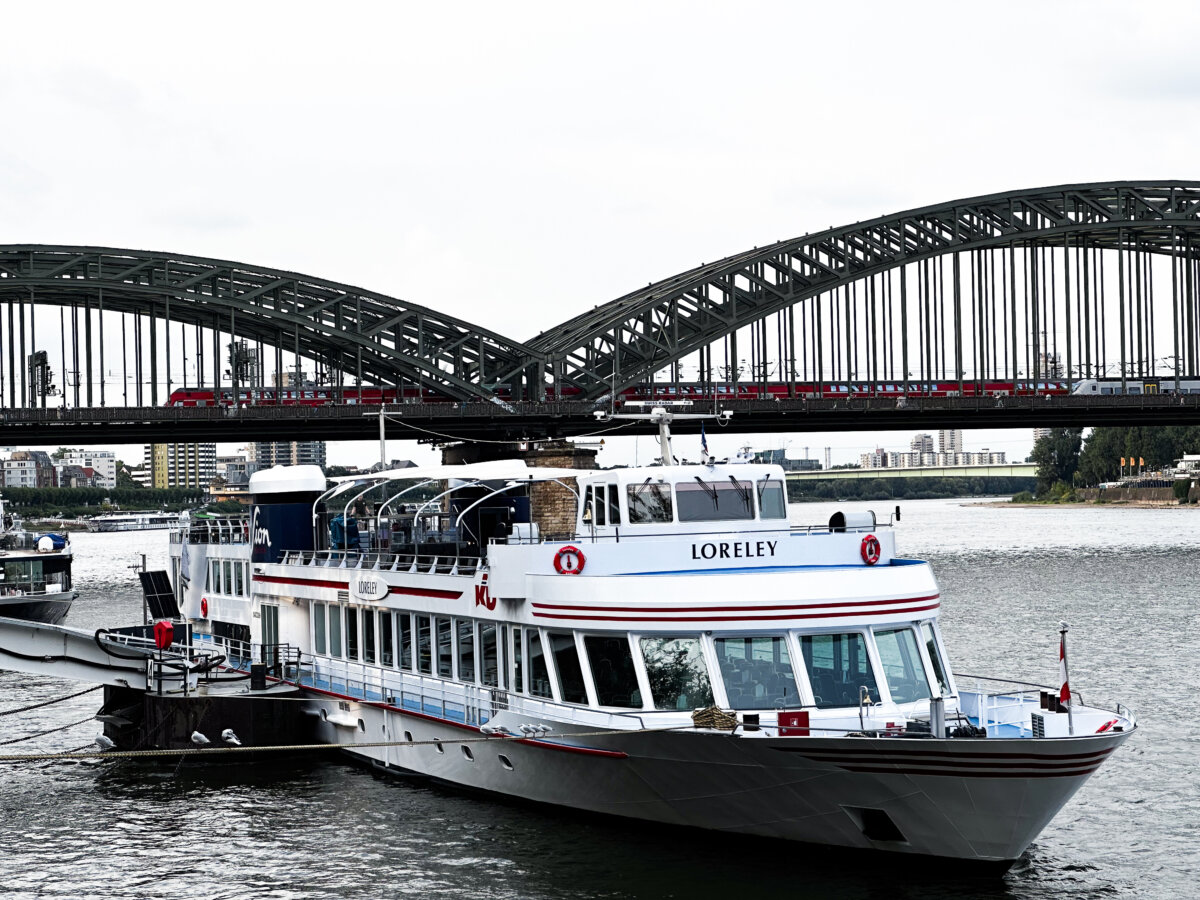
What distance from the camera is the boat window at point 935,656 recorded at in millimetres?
23219

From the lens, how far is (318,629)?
3238 cm

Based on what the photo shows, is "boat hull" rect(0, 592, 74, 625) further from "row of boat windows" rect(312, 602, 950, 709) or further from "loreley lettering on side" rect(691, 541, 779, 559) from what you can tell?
"loreley lettering on side" rect(691, 541, 779, 559)

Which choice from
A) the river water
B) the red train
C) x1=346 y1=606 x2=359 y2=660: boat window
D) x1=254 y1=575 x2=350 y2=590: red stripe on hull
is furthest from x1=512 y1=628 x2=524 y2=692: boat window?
the red train

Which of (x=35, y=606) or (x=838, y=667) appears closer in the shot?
(x=838, y=667)

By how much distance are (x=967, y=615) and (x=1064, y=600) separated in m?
7.67

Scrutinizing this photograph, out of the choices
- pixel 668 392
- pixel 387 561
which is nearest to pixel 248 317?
pixel 668 392

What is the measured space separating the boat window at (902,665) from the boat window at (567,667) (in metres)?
4.64

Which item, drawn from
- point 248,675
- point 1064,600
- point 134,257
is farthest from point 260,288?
point 248,675

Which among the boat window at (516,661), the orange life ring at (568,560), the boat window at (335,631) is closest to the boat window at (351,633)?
the boat window at (335,631)

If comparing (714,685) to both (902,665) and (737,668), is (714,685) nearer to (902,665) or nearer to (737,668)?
(737,668)

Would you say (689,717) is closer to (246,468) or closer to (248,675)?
(248,675)

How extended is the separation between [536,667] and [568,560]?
84.6 inches

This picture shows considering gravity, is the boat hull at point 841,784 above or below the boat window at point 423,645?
below

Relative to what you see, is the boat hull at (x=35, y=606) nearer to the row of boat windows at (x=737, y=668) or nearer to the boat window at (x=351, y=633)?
the boat window at (x=351, y=633)
